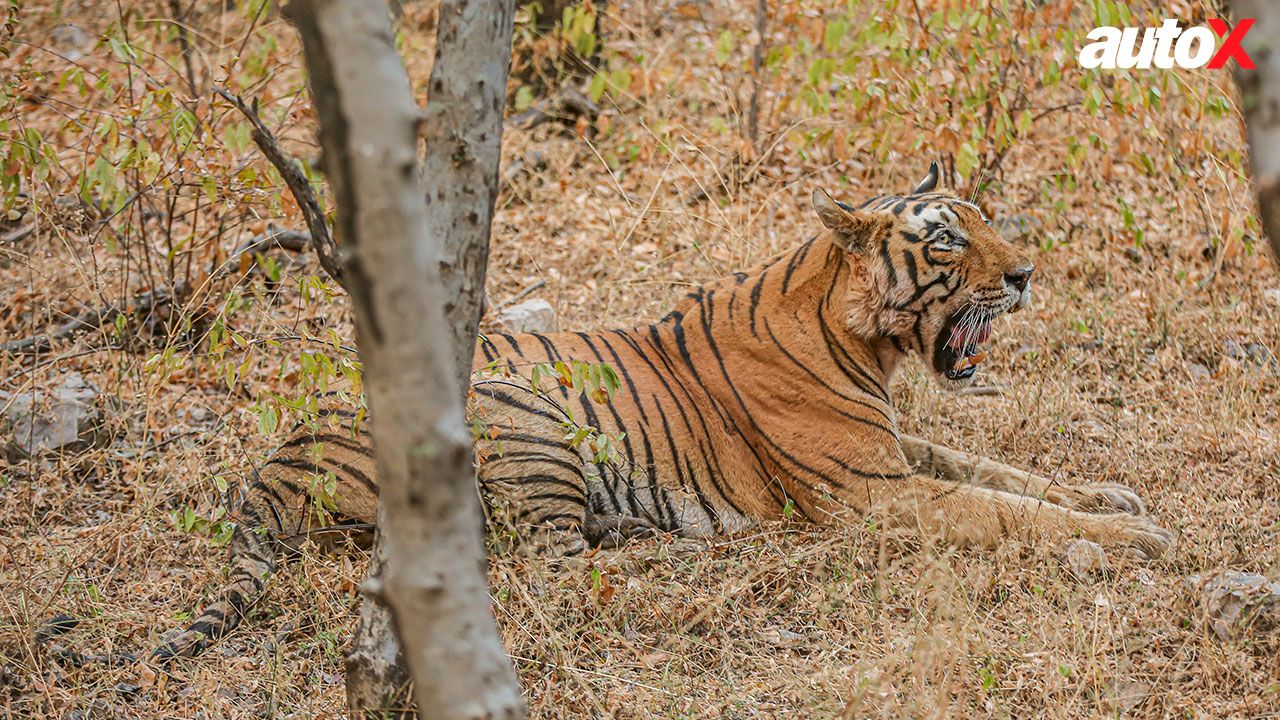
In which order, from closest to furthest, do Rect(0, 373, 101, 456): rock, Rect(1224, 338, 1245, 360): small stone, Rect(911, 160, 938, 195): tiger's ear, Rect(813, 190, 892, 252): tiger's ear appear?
Rect(813, 190, 892, 252): tiger's ear < Rect(911, 160, 938, 195): tiger's ear < Rect(0, 373, 101, 456): rock < Rect(1224, 338, 1245, 360): small stone

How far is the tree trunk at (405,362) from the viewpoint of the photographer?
2.14 meters

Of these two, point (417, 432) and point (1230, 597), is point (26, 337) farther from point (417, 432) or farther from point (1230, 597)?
point (1230, 597)

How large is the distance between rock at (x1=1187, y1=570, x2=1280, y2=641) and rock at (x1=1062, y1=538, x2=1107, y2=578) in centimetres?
41

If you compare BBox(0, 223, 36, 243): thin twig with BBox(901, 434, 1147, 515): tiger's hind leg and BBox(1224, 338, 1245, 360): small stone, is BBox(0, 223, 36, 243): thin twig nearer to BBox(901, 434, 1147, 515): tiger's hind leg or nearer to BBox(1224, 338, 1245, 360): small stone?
BBox(901, 434, 1147, 515): tiger's hind leg

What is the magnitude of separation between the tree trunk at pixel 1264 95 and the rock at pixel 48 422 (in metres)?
4.93

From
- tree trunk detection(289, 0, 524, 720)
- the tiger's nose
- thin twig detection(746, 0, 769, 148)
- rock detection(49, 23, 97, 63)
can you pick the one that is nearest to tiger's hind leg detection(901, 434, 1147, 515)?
the tiger's nose

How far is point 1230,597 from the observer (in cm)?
382

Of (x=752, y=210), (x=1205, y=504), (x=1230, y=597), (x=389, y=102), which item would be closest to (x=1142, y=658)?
(x=1230, y=597)

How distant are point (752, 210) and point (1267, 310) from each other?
2901 mm

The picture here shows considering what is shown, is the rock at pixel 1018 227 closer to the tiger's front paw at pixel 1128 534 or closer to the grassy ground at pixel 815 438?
the grassy ground at pixel 815 438

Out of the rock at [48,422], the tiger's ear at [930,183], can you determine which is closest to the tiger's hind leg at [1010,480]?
the tiger's ear at [930,183]

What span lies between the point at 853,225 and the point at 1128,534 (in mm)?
1550

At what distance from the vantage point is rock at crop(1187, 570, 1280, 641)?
12.3 ft

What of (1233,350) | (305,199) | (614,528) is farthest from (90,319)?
(1233,350)
